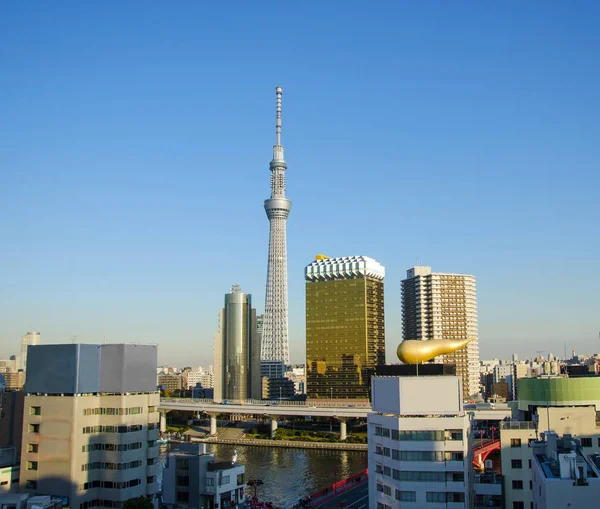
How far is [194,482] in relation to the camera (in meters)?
55.1

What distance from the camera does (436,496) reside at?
38031 millimetres

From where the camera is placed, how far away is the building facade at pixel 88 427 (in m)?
48.2

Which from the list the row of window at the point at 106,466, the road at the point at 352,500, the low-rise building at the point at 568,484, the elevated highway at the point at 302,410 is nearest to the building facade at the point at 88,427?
the row of window at the point at 106,466

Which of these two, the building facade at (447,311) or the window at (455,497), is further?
the building facade at (447,311)

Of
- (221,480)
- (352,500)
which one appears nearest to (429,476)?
(221,480)

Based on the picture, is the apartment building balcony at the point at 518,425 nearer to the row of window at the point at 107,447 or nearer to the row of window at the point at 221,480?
the row of window at the point at 221,480

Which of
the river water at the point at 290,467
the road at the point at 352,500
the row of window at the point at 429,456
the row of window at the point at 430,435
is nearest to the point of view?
the row of window at the point at 429,456

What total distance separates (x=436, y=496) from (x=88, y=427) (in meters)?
25.9

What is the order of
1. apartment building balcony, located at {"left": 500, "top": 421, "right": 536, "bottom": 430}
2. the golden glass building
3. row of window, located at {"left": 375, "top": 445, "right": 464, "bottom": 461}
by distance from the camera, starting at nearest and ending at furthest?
row of window, located at {"left": 375, "top": 445, "right": 464, "bottom": 461} → apartment building balcony, located at {"left": 500, "top": 421, "right": 536, "bottom": 430} → the golden glass building

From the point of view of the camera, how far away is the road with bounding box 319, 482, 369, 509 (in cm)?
5878

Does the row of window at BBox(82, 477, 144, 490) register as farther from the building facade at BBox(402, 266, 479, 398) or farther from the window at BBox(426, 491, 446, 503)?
the building facade at BBox(402, 266, 479, 398)

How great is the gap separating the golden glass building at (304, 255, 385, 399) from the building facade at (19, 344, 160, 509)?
323 ft

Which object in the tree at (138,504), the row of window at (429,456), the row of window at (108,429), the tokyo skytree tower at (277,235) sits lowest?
the tree at (138,504)

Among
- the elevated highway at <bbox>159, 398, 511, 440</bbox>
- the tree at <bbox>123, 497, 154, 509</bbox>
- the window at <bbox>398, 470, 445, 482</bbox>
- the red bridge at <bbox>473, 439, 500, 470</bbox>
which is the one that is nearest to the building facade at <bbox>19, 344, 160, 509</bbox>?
the tree at <bbox>123, 497, 154, 509</bbox>
